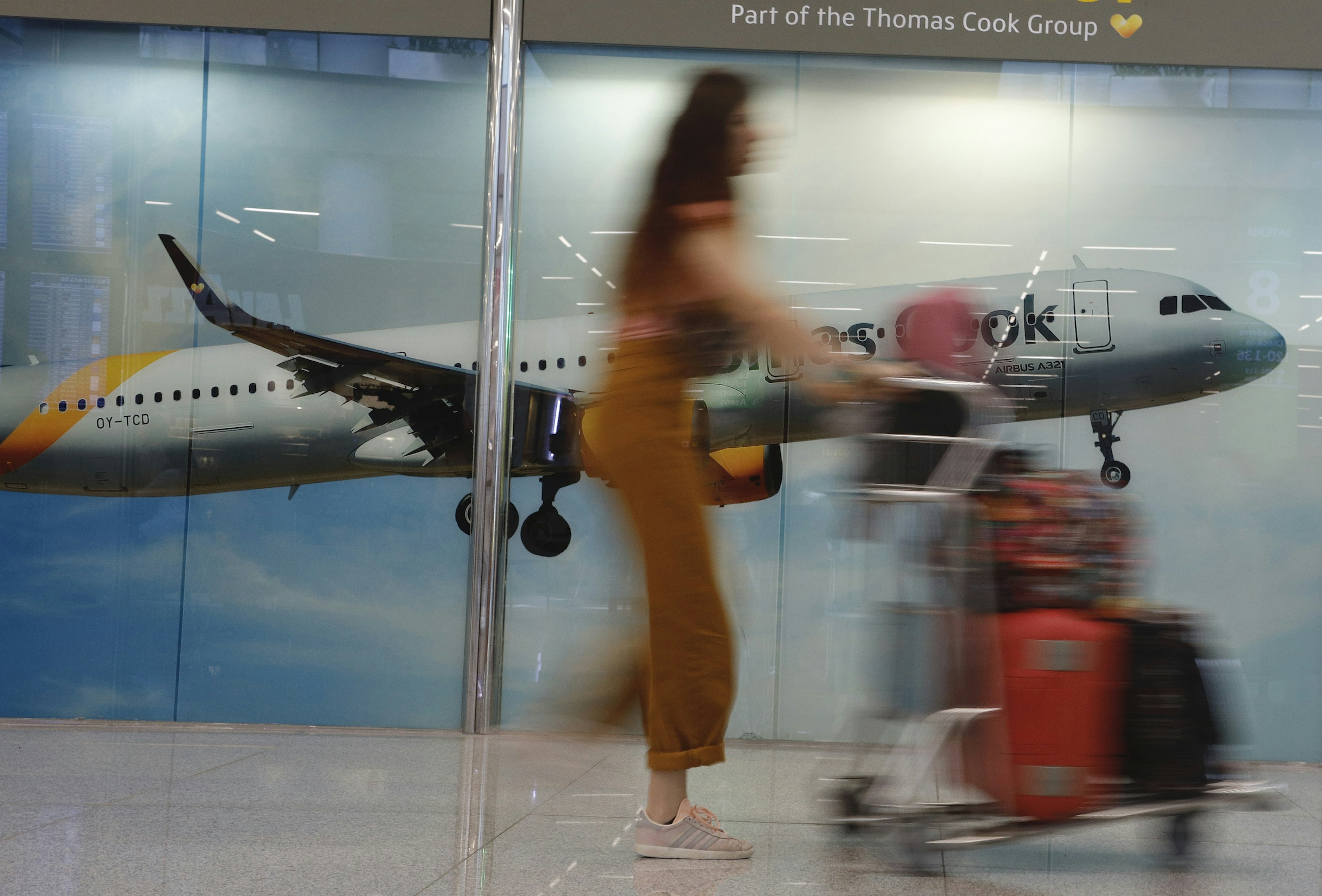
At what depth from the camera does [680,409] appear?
1.80 metres

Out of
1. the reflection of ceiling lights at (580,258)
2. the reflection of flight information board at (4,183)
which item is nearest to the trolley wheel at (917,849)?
the reflection of ceiling lights at (580,258)

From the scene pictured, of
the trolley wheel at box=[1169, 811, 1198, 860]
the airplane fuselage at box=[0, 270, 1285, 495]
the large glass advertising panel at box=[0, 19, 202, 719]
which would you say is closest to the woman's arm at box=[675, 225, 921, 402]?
the trolley wheel at box=[1169, 811, 1198, 860]

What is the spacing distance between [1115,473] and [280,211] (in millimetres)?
3212

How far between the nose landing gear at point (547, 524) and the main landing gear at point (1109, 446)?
193cm

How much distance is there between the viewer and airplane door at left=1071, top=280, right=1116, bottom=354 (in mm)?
3709

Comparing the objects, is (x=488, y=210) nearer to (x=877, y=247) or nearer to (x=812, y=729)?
(x=877, y=247)

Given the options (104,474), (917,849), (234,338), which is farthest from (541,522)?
(917,849)

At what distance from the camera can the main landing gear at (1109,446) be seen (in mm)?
3701

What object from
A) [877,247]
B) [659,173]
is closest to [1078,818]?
[659,173]

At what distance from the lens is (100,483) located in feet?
12.8

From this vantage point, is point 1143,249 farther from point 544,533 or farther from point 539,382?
point 544,533

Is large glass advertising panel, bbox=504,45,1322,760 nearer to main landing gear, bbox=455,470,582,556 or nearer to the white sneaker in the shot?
main landing gear, bbox=455,470,582,556

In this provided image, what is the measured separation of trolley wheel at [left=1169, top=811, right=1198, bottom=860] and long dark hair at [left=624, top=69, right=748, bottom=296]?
1.39 metres

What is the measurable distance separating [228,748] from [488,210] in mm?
2048
